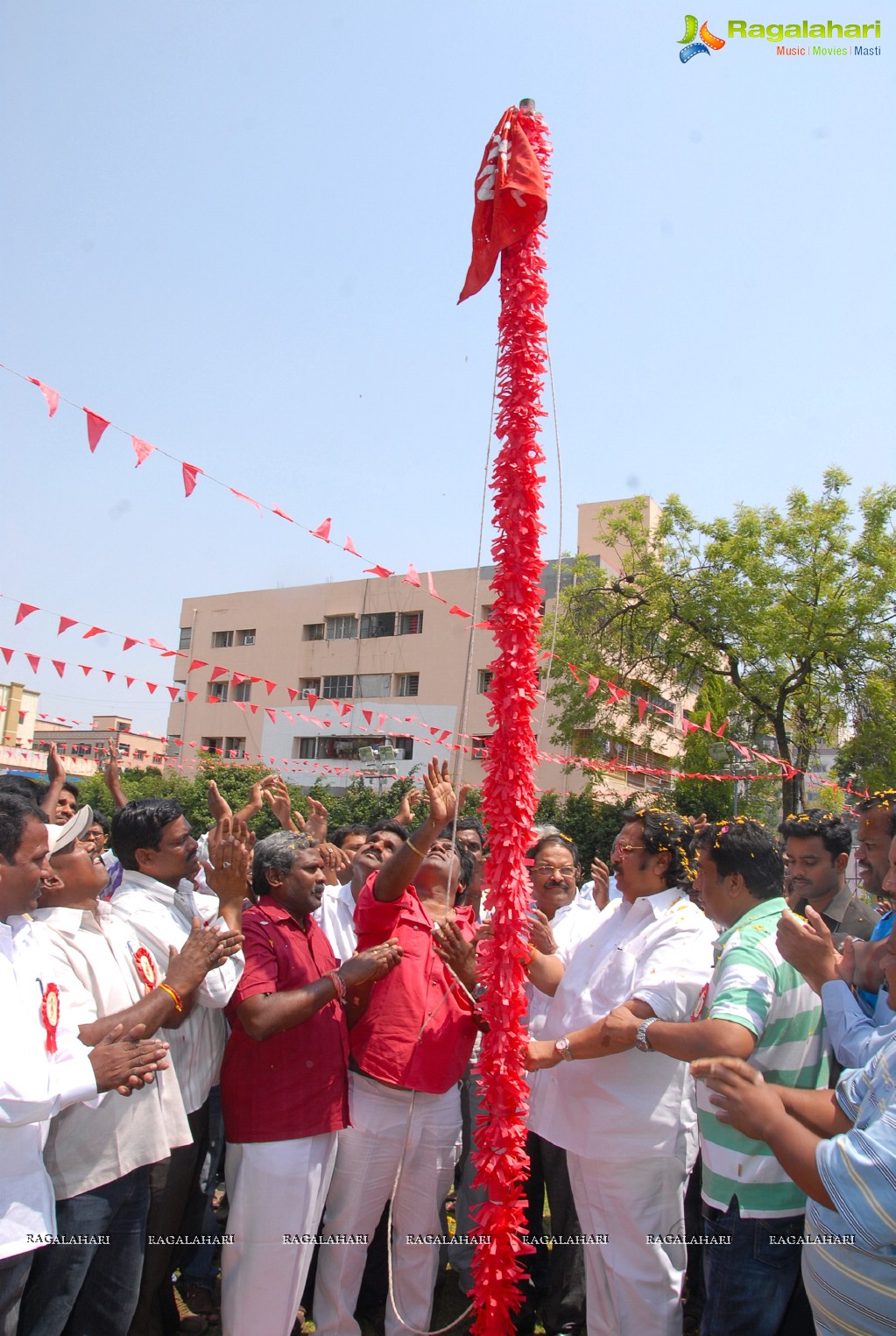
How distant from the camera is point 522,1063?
3.13m

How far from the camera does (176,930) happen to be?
11.5 ft

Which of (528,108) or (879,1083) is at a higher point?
(528,108)

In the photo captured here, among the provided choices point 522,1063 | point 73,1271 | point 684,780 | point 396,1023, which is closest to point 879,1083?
point 522,1063

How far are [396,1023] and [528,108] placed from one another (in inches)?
133

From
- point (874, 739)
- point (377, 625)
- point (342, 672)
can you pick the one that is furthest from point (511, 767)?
point (342, 672)

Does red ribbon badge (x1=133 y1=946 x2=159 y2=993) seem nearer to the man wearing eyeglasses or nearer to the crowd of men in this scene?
the crowd of men

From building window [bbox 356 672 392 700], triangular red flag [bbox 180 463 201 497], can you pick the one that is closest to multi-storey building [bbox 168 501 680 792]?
building window [bbox 356 672 392 700]

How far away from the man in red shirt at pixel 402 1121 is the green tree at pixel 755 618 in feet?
47.9

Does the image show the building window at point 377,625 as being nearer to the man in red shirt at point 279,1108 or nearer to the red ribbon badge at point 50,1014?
the man in red shirt at point 279,1108

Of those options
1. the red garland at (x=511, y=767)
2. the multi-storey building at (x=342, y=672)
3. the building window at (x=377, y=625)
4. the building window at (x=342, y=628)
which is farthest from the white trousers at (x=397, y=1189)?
the building window at (x=342, y=628)

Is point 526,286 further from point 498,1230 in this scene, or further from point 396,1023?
point 498,1230

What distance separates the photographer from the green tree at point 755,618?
17.3 m

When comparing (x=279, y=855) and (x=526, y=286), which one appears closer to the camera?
(x=526, y=286)

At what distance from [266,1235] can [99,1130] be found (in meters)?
0.69
